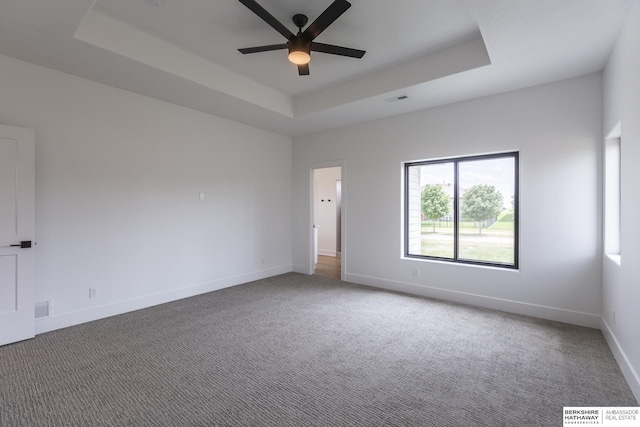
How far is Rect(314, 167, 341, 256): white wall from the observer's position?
28.5 feet

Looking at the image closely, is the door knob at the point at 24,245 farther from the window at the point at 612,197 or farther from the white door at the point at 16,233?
the window at the point at 612,197

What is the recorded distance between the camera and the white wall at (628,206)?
7.06ft

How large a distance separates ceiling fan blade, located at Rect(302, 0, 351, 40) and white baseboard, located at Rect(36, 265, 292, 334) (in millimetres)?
3815

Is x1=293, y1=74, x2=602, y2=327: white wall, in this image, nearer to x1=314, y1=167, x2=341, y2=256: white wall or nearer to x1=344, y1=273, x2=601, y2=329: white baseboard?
x1=344, y1=273, x2=601, y2=329: white baseboard

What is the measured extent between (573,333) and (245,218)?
4786mm

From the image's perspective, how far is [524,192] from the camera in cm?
373

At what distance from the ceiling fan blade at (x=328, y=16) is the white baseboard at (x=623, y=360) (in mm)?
3399

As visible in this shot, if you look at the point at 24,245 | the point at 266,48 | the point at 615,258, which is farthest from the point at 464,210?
the point at 24,245

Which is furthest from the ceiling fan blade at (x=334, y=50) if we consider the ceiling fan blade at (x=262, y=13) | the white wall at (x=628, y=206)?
the white wall at (x=628, y=206)

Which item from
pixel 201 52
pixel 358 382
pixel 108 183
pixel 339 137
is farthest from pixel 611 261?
pixel 108 183

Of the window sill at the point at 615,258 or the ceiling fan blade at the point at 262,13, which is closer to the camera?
the ceiling fan blade at the point at 262,13

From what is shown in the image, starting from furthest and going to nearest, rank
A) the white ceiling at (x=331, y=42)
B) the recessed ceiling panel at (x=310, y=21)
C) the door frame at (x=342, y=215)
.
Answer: the door frame at (x=342, y=215) < the recessed ceiling panel at (x=310, y=21) < the white ceiling at (x=331, y=42)

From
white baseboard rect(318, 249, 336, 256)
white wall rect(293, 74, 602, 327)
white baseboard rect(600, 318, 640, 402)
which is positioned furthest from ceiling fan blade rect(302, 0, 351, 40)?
white baseboard rect(318, 249, 336, 256)

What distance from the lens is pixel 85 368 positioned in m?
2.50
